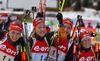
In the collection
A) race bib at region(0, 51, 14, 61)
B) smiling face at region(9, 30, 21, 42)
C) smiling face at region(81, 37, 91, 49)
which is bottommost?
race bib at region(0, 51, 14, 61)

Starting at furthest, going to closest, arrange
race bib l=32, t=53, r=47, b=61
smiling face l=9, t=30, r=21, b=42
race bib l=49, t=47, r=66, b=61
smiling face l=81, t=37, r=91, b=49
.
Answer: 1. race bib l=49, t=47, r=66, b=61
2. smiling face l=81, t=37, r=91, b=49
3. race bib l=32, t=53, r=47, b=61
4. smiling face l=9, t=30, r=21, b=42

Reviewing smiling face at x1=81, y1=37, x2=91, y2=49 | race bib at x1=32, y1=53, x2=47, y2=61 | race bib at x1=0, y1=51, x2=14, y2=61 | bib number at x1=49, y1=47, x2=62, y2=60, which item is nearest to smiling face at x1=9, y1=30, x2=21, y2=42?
race bib at x1=0, y1=51, x2=14, y2=61

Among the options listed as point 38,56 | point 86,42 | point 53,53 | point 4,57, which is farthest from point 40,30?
point 86,42

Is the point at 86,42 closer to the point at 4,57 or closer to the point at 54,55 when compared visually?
the point at 54,55

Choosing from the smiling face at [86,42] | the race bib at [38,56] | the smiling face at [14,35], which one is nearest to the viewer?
the smiling face at [14,35]

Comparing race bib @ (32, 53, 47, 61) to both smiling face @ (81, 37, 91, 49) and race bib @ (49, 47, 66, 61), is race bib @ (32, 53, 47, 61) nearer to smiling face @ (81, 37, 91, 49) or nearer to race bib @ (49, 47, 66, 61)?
race bib @ (49, 47, 66, 61)

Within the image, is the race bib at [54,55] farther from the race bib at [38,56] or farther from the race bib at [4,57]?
the race bib at [4,57]

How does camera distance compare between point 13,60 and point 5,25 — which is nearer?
point 13,60

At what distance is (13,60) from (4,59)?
0.16 meters

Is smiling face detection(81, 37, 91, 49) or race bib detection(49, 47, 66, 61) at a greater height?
smiling face detection(81, 37, 91, 49)

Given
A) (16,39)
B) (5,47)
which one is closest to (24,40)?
(16,39)

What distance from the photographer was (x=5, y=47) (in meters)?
2.69

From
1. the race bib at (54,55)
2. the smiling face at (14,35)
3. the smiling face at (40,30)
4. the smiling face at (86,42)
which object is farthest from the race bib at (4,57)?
the smiling face at (86,42)

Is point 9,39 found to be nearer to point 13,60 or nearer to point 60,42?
point 13,60
